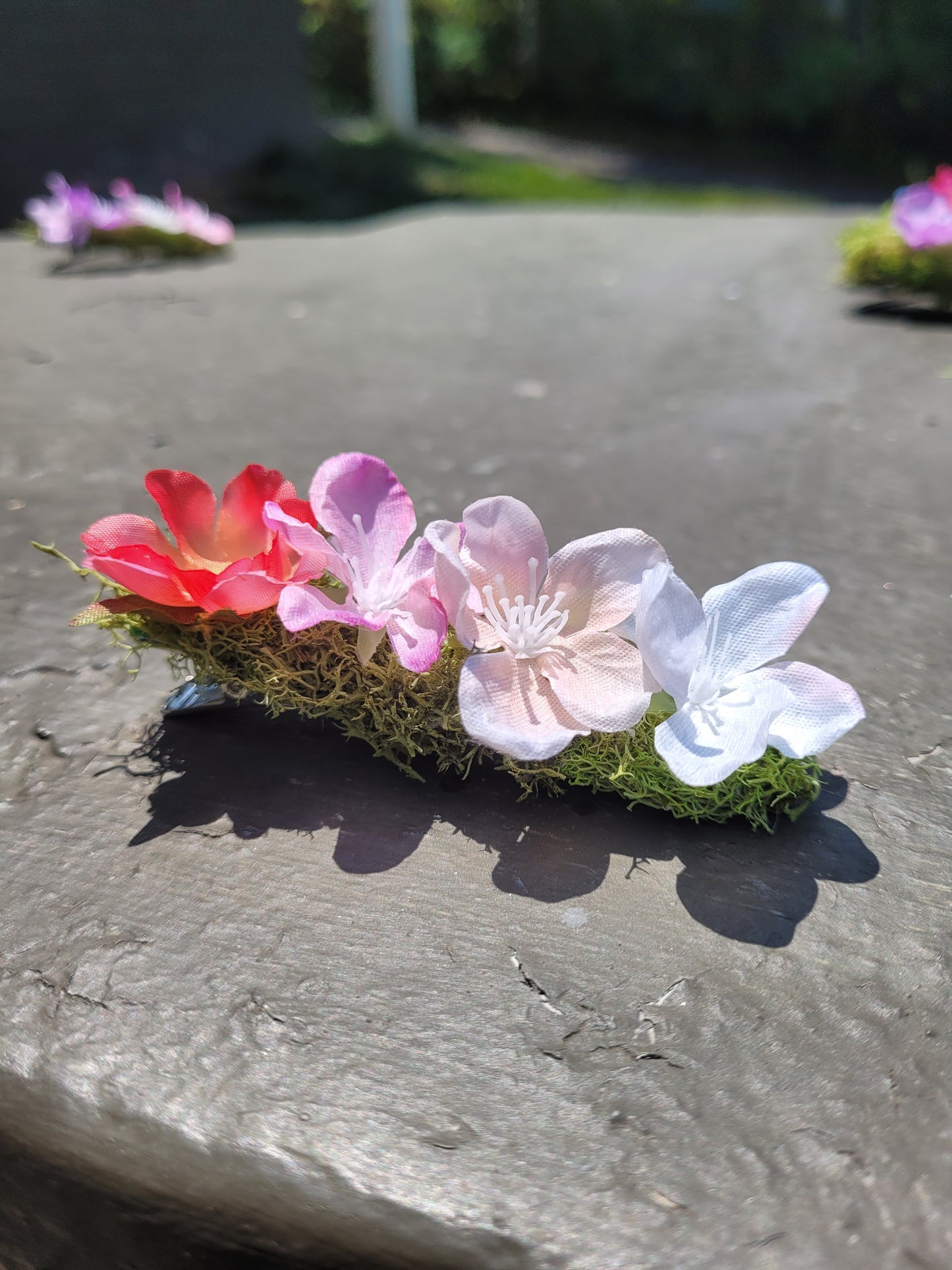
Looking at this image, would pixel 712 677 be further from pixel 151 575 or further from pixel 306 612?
pixel 151 575

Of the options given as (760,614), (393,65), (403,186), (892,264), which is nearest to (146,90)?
(403,186)

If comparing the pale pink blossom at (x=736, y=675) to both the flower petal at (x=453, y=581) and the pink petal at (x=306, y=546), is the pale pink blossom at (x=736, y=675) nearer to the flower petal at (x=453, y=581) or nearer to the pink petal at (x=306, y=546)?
the flower petal at (x=453, y=581)

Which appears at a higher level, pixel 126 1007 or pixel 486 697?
pixel 486 697

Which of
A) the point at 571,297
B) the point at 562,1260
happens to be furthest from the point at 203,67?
the point at 562,1260

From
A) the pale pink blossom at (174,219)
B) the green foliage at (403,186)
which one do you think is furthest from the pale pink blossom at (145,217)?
the green foliage at (403,186)

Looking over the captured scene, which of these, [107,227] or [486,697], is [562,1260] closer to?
[486,697]
